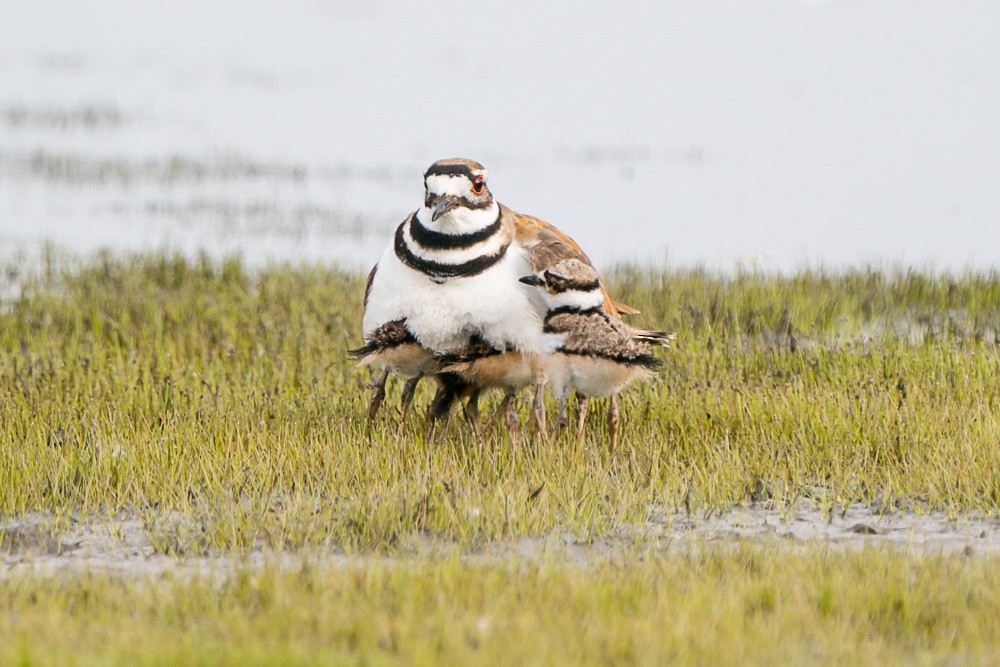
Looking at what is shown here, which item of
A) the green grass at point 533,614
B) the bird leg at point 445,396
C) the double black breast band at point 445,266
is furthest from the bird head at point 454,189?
the green grass at point 533,614

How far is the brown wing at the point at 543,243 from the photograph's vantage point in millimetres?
6723

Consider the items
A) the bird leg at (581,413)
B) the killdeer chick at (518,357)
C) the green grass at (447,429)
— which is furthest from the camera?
the bird leg at (581,413)

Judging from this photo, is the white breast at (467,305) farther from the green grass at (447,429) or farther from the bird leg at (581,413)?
the bird leg at (581,413)

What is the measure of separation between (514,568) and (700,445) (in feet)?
8.00

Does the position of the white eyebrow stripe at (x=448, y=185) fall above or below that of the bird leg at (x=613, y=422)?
above

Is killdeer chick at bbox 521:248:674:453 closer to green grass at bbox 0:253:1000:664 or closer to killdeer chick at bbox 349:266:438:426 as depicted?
Result: green grass at bbox 0:253:1000:664

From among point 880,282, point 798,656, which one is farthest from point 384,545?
point 880,282

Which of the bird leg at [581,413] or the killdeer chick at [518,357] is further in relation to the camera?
the bird leg at [581,413]

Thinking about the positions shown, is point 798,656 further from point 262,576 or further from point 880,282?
point 880,282

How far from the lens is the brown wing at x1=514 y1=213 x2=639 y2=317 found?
265 inches

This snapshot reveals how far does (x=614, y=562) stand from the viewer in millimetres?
5367

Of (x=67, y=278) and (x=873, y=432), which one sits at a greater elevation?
(x=67, y=278)

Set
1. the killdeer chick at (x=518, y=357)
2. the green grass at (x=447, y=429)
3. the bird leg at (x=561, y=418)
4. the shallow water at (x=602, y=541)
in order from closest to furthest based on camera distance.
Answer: the shallow water at (x=602, y=541)
the green grass at (x=447, y=429)
the killdeer chick at (x=518, y=357)
the bird leg at (x=561, y=418)

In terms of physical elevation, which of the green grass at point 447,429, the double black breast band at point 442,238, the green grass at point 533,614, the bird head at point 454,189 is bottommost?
the green grass at point 533,614
